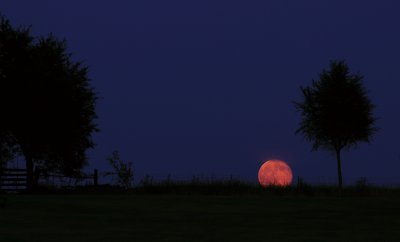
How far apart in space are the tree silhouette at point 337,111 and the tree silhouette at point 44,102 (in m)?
15.6

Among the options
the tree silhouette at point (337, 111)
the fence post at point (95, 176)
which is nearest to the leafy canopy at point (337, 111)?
the tree silhouette at point (337, 111)

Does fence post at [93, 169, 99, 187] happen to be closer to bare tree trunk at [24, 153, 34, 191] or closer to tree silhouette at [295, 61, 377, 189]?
bare tree trunk at [24, 153, 34, 191]

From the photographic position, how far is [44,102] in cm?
4403

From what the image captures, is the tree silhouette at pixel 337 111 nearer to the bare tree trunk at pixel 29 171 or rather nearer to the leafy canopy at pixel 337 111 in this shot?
the leafy canopy at pixel 337 111

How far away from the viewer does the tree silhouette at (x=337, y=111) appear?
138 feet

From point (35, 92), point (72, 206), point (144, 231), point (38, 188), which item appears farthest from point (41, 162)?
point (144, 231)

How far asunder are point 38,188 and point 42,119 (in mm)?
4863

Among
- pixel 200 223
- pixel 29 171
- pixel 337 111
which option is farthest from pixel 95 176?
pixel 200 223

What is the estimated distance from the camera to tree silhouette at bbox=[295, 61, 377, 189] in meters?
42.0

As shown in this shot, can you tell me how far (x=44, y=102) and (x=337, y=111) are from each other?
19793mm

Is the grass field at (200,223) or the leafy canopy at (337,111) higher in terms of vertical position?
the leafy canopy at (337,111)

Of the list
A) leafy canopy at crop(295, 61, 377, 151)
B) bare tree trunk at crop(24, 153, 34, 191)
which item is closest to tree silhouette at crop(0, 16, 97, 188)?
bare tree trunk at crop(24, 153, 34, 191)

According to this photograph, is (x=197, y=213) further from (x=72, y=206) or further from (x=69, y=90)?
(x=69, y=90)

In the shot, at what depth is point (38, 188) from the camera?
1753 inches
